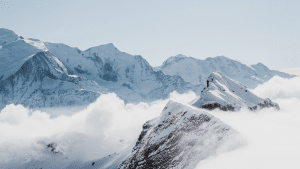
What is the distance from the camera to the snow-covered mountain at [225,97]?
144 m

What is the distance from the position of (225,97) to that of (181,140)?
88.7 meters

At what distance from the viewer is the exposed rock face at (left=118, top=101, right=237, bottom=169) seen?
65.2 m

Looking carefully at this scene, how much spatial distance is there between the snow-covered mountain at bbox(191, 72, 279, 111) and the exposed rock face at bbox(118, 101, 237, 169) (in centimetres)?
5842

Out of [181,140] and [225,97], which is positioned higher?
[225,97]

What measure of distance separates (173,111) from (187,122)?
14.3 meters

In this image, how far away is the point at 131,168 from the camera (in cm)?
8906

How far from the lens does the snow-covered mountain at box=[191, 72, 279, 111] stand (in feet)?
473

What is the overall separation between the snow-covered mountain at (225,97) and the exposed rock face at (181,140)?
2300 inches

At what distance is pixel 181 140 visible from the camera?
75.2 meters

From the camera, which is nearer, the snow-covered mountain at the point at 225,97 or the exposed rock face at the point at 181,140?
the exposed rock face at the point at 181,140

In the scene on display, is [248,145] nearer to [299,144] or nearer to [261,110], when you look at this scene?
[299,144]

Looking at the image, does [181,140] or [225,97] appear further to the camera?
[225,97]

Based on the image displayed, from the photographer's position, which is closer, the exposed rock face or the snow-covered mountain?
the exposed rock face

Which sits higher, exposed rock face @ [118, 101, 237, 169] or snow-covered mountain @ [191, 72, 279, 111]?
snow-covered mountain @ [191, 72, 279, 111]
